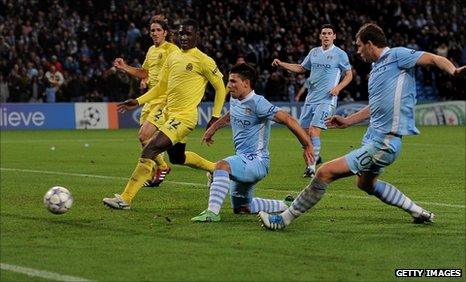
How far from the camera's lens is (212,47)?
3725 cm

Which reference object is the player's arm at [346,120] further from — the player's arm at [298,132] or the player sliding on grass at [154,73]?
the player sliding on grass at [154,73]

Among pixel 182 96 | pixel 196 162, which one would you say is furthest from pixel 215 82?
pixel 196 162

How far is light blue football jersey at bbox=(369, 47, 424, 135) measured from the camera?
9758 millimetres

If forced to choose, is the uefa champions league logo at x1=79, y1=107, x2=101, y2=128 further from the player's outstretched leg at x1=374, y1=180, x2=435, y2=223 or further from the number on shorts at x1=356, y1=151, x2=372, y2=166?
the number on shorts at x1=356, y1=151, x2=372, y2=166

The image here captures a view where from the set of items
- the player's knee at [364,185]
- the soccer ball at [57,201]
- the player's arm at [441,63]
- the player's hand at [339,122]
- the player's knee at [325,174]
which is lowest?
the soccer ball at [57,201]

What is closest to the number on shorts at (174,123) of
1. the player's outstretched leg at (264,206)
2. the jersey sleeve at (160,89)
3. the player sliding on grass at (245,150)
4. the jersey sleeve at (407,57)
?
the jersey sleeve at (160,89)

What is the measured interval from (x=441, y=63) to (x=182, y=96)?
439 cm

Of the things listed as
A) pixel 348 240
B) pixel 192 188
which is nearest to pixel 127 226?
pixel 348 240

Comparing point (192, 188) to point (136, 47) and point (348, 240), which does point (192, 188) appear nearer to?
point (348, 240)

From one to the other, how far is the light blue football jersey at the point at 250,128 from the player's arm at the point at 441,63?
6.73 feet

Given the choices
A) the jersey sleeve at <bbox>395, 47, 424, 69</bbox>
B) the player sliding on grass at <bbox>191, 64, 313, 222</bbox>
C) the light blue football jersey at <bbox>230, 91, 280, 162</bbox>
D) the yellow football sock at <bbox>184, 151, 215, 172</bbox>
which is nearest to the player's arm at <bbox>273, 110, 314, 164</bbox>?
the player sliding on grass at <bbox>191, 64, 313, 222</bbox>

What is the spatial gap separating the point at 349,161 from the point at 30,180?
7730 millimetres

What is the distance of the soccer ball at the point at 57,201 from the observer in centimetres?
1098

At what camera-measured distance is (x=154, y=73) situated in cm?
1526
